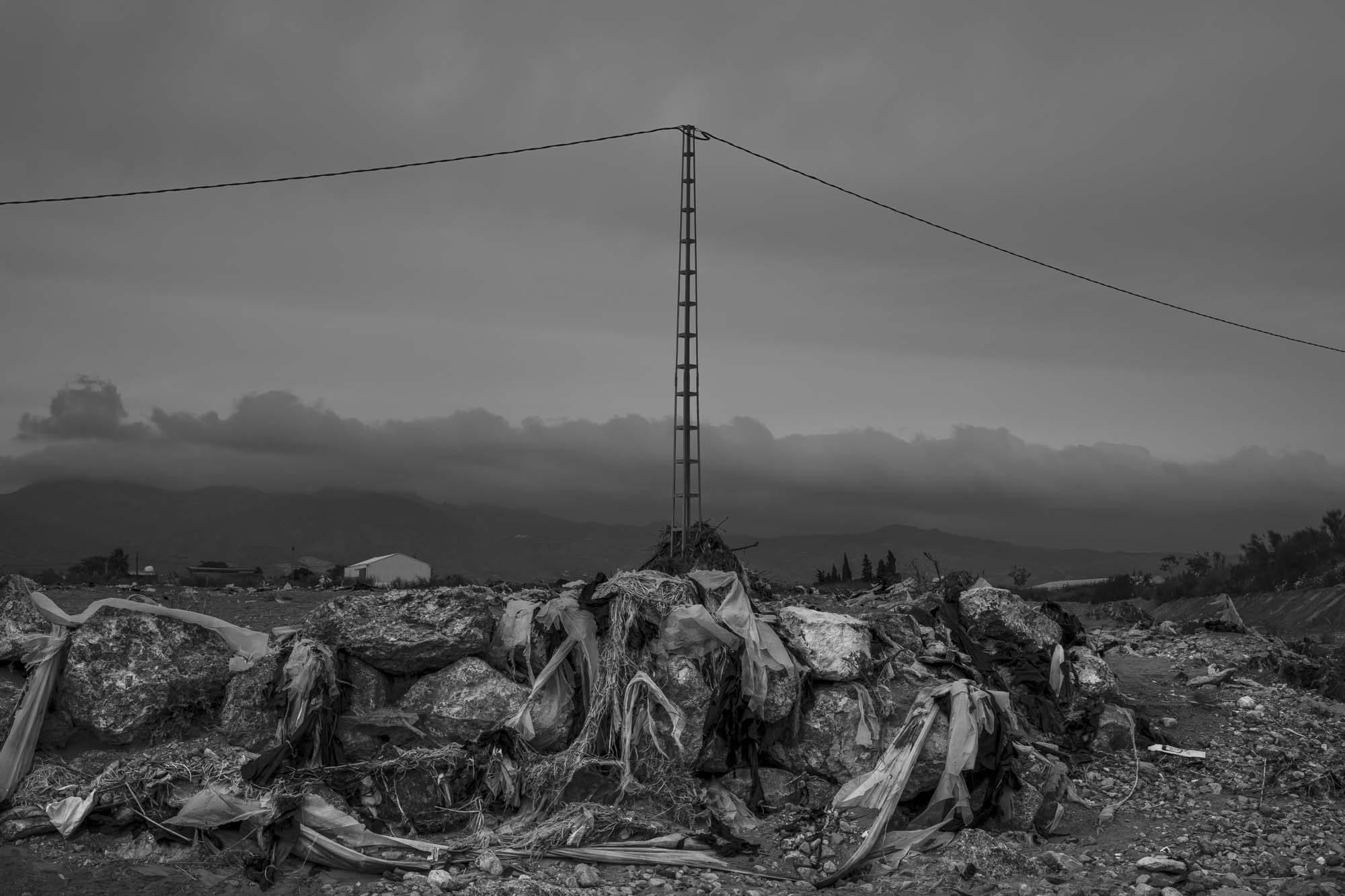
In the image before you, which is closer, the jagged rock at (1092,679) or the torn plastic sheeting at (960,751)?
the torn plastic sheeting at (960,751)

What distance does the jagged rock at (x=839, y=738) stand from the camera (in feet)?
25.4

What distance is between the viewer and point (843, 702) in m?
7.99

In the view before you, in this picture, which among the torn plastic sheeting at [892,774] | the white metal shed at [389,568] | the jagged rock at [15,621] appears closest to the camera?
the torn plastic sheeting at [892,774]

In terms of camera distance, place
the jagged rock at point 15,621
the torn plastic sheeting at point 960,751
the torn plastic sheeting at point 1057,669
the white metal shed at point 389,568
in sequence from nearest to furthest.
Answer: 1. the torn plastic sheeting at point 960,751
2. the jagged rock at point 15,621
3. the torn plastic sheeting at point 1057,669
4. the white metal shed at point 389,568

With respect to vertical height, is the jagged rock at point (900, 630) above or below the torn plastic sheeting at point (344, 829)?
above

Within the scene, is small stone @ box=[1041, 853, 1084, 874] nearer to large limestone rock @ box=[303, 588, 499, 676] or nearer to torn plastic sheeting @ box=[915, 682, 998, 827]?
A: torn plastic sheeting @ box=[915, 682, 998, 827]

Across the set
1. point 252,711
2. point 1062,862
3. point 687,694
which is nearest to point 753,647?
point 687,694

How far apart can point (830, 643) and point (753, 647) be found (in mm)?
703

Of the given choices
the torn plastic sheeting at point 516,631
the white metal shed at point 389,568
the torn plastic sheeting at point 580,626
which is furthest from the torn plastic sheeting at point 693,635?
the white metal shed at point 389,568

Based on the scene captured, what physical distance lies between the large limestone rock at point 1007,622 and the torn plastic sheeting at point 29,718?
7.65 metres

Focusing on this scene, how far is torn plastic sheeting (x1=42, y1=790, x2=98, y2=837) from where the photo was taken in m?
6.77

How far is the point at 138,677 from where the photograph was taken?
7.93m

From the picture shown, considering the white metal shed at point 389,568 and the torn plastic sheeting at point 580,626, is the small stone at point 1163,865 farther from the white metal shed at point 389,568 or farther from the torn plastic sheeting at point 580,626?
the white metal shed at point 389,568

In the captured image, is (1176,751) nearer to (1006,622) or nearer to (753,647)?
(1006,622)
